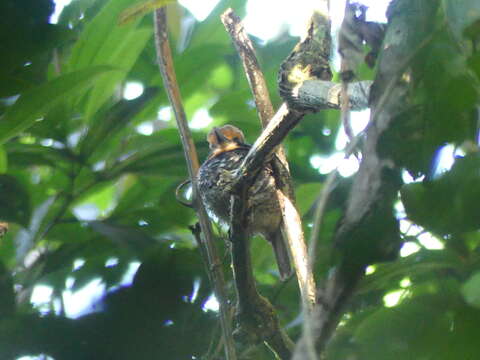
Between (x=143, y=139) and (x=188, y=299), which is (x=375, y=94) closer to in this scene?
(x=188, y=299)

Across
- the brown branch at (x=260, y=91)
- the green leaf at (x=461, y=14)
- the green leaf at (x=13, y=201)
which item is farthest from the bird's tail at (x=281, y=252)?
the green leaf at (x=461, y=14)

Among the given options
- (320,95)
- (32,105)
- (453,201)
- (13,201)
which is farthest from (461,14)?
(13,201)

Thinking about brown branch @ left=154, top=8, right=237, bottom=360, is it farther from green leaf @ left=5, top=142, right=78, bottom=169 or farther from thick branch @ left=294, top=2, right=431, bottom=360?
thick branch @ left=294, top=2, right=431, bottom=360

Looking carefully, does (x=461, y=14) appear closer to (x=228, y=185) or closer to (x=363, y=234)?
(x=363, y=234)

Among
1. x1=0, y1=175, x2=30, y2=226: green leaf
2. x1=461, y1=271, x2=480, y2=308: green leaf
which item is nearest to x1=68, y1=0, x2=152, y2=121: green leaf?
x1=0, y1=175, x2=30, y2=226: green leaf

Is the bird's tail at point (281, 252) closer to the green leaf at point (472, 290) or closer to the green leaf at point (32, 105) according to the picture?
the green leaf at point (32, 105)

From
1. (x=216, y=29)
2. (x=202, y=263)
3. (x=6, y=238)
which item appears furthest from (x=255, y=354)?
(x=216, y=29)

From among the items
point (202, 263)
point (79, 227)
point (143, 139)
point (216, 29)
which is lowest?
point (202, 263)
